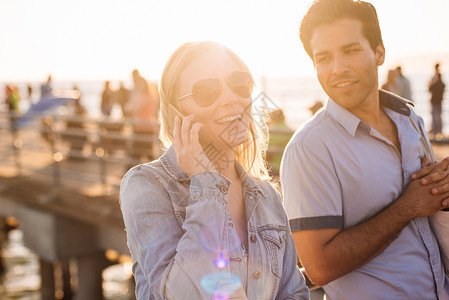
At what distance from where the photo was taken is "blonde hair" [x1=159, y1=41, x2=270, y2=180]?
1739mm

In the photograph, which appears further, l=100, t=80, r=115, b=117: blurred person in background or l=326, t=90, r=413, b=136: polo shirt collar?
l=100, t=80, r=115, b=117: blurred person in background

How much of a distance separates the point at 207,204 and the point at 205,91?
0.41 m

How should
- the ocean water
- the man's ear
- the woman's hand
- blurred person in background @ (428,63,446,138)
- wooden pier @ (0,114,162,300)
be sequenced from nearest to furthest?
the woman's hand, the man's ear, wooden pier @ (0,114,162,300), blurred person in background @ (428,63,446,138), the ocean water

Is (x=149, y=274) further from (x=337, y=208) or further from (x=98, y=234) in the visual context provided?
(x=98, y=234)

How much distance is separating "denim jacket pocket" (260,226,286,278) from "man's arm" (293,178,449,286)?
0.12m

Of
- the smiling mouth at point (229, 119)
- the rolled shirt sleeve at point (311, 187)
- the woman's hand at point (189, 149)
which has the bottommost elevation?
the rolled shirt sleeve at point (311, 187)

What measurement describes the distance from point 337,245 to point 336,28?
89cm

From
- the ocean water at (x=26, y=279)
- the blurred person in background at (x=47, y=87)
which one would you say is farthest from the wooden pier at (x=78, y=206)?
the blurred person in background at (x=47, y=87)

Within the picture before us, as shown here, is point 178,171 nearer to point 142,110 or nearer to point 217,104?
point 217,104

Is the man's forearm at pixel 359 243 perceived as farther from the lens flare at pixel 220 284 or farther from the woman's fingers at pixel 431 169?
the lens flare at pixel 220 284

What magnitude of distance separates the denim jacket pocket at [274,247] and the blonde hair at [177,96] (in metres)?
0.29

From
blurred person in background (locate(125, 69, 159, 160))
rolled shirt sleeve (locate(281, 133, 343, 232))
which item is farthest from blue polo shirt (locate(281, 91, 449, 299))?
blurred person in background (locate(125, 69, 159, 160))

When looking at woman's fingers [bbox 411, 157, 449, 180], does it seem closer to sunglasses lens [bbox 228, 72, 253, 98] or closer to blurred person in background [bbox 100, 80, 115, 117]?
sunglasses lens [bbox 228, 72, 253, 98]

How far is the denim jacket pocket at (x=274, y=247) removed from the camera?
5.81 ft
